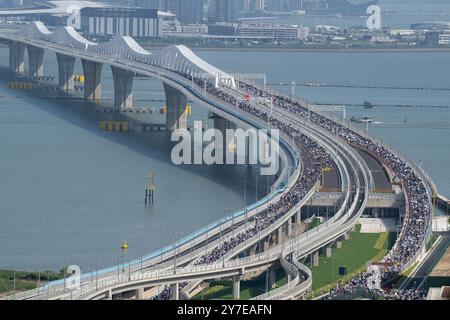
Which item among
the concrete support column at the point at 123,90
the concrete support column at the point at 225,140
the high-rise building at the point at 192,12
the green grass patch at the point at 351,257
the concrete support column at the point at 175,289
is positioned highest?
the high-rise building at the point at 192,12

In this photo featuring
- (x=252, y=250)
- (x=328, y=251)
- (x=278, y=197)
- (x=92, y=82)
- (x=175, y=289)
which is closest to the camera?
(x=175, y=289)

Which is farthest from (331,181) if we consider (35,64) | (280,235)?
(35,64)

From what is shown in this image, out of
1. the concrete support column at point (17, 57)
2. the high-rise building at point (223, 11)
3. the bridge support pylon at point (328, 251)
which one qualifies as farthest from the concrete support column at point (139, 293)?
the high-rise building at point (223, 11)

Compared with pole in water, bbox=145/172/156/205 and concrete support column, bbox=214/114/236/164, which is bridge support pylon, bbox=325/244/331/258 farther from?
concrete support column, bbox=214/114/236/164

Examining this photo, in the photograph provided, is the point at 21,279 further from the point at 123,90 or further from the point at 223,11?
the point at 223,11

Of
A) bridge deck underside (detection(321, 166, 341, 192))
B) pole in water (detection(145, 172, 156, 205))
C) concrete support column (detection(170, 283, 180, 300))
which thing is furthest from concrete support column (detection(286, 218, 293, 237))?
concrete support column (detection(170, 283, 180, 300))

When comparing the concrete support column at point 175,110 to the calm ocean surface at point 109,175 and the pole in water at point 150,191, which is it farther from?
the pole in water at point 150,191
